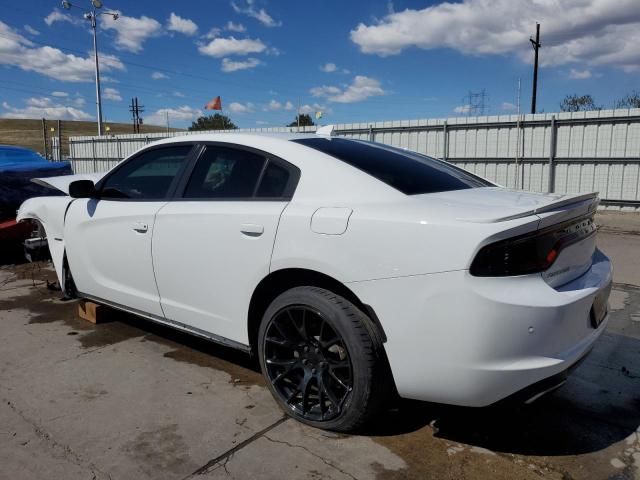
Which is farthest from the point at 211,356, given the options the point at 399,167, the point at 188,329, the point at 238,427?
the point at 399,167

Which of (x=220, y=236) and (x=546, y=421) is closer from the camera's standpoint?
(x=546, y=421)

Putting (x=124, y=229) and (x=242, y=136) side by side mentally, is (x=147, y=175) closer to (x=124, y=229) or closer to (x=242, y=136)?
(x=124, y=229)

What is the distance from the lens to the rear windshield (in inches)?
112

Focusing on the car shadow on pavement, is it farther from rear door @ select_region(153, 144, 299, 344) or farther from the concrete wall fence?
the concrete wall fence

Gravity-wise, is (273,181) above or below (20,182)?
above

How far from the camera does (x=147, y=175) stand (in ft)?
→ 12.8

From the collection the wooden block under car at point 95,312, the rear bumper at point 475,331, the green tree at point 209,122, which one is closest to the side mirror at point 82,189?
the wooden block under car at point 95,312

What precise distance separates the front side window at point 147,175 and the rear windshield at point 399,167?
102 cm

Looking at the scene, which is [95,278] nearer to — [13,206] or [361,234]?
[361,234]

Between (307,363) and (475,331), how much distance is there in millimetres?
981

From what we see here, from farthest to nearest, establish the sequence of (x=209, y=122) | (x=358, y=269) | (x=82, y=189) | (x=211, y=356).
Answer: (x=209, y=122), (x=82, y=189), (x=211, y=356), (x=358, y=269)

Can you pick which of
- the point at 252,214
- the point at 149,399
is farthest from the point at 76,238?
the point at 252,214

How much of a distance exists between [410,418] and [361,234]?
3.91ft

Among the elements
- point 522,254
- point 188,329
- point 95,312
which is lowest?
point 95,312
